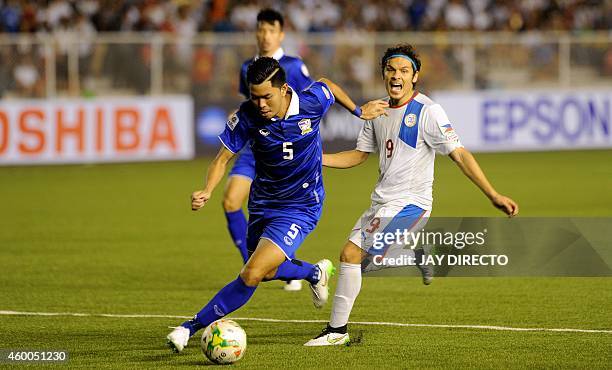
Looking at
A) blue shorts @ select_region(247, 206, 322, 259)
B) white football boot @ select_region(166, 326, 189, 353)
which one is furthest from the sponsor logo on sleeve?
white football boot @ select_region(166, 326, 189, 353)

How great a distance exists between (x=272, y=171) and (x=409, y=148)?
0.96 metres

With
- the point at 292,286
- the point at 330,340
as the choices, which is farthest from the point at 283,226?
the point at 292,286

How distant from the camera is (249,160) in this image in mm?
11047

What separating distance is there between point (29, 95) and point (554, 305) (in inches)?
584

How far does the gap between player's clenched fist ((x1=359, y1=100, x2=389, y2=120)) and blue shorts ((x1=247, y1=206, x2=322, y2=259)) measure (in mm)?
733

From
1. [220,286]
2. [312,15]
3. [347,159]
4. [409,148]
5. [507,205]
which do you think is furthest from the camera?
[312,15]

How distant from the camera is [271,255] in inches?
317

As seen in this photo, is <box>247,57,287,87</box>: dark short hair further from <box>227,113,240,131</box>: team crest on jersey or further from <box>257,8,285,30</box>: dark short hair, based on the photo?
<box>257,8,285,30</box>: dark short hair

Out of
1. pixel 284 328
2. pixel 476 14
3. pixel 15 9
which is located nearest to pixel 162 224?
pixel 284 328

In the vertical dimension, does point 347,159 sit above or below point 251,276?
above

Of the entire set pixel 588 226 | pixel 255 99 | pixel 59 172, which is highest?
pixel 255 99

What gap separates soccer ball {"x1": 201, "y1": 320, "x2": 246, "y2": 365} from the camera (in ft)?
25.2

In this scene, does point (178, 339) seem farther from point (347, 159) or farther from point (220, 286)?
point (220, 286)

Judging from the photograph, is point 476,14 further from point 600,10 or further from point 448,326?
point 448,326
